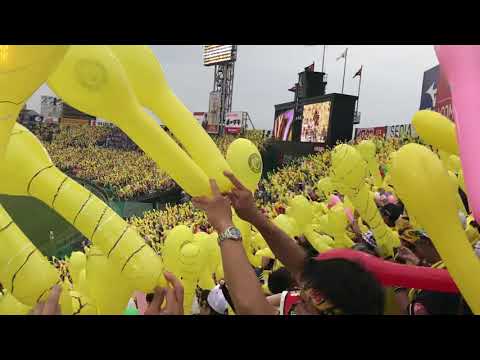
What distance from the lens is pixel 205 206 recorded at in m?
1.08

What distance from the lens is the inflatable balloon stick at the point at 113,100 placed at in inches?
35.4

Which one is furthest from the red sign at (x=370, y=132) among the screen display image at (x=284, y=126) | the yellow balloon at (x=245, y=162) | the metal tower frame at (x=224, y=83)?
the yellow balloon at (x=245, y=162)

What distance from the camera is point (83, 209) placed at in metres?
1.06

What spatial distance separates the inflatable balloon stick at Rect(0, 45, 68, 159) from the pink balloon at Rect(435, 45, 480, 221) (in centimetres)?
74

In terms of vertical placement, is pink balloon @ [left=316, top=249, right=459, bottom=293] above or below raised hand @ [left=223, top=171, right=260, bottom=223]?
below

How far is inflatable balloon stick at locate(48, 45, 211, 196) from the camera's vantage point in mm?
900

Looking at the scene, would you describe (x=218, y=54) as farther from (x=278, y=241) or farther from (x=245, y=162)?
(x=278, y=241)

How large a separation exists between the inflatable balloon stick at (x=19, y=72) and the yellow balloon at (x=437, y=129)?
94 centimetres

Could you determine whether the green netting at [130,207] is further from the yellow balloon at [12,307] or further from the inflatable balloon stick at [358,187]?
the yellow balloon at [12,307]

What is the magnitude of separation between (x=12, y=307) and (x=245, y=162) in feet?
3.25

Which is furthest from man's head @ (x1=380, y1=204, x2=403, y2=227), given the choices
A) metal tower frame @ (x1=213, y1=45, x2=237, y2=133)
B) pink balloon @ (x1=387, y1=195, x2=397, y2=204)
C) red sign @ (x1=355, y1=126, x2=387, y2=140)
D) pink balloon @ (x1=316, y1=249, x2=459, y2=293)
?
metal tower frame @ (x1=213, y1=45, x2=237, y2=133)

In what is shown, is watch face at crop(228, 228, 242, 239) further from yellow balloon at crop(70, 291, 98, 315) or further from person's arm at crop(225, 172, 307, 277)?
yellow balloon at crop(70, 291, 98, 315)
